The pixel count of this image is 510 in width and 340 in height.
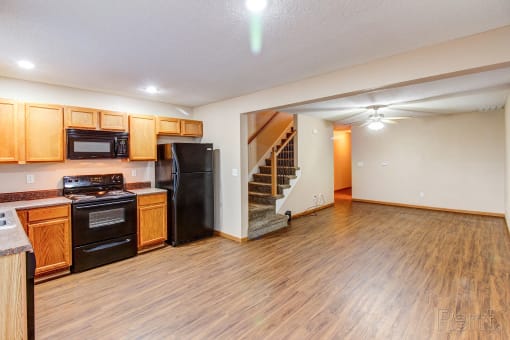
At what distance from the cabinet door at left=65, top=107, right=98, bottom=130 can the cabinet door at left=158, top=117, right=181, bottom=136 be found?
0.95 m

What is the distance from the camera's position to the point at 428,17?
1.92m

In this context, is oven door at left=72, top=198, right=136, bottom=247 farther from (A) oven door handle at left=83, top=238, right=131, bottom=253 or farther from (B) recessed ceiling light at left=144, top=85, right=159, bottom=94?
(B) recessed ceiling light at left=144, top=85, right=159, bottom=94

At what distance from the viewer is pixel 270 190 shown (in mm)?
5668

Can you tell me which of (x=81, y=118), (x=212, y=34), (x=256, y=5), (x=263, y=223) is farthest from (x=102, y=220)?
(x=256, y=5)

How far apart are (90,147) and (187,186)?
1.45 m

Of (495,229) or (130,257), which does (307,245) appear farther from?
(495,229)

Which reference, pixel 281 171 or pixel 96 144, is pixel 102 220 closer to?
pixel 96 144

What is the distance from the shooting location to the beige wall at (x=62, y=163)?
128 inches

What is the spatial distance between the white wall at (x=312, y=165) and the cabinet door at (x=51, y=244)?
3765 mm

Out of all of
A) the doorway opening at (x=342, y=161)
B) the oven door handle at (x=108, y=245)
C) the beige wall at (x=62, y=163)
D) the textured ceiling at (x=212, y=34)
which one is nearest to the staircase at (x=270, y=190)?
the oven door handle at (x=108, y=245)

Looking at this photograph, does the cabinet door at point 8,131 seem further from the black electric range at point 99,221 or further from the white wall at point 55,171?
the black electric range at point 99,221

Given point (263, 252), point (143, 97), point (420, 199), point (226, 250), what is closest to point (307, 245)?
point (263, 252)

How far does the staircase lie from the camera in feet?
16.1

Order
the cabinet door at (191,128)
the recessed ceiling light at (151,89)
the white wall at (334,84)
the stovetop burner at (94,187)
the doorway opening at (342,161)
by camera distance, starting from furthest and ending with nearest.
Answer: the doorway opening at (342,161) → the cabinet door at (191,128) → the recessed ceiling light at (151,89) → the stovetop burner at (94,187) → the white wall at (334,84)
